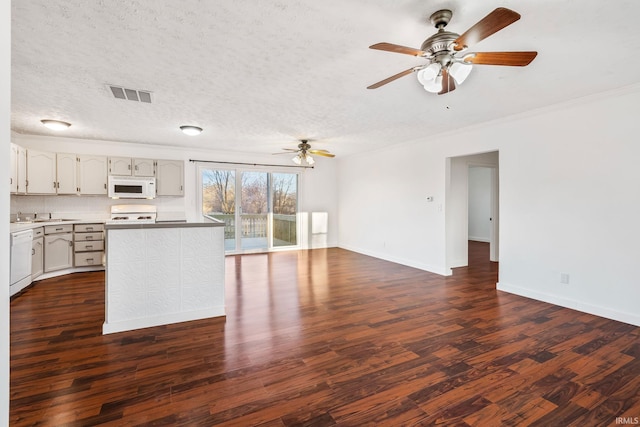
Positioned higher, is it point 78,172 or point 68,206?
point 78,172

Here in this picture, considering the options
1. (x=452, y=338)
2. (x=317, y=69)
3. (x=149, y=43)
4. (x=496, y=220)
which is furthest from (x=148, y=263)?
(x=496, y=220)

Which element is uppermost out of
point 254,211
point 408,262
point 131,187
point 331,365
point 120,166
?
point 120,166

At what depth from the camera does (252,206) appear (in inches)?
294

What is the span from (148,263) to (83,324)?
0.95 m

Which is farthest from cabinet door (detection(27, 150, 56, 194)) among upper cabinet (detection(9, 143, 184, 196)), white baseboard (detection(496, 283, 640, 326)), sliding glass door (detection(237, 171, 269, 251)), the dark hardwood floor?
white baseboard (detection(496, 283, 640, 326))

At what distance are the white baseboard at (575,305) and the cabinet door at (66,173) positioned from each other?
23.9 feet

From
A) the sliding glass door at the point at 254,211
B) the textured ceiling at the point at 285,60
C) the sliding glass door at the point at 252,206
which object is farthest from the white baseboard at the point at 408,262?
the textured ceiling at the point at 285,60

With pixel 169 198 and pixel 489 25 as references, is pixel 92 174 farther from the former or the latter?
pixel 489 25

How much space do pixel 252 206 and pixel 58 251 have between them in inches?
145

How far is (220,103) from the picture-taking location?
3.71 meters

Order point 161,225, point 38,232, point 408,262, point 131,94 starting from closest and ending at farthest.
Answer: point 161,225 < point 131,94 < point 38,232 < point 408,262

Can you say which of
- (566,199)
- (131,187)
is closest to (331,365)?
(566,199)

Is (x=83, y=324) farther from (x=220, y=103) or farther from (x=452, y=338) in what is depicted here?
(x=452, y=338)

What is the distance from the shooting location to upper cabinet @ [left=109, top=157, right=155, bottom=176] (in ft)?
19.0
